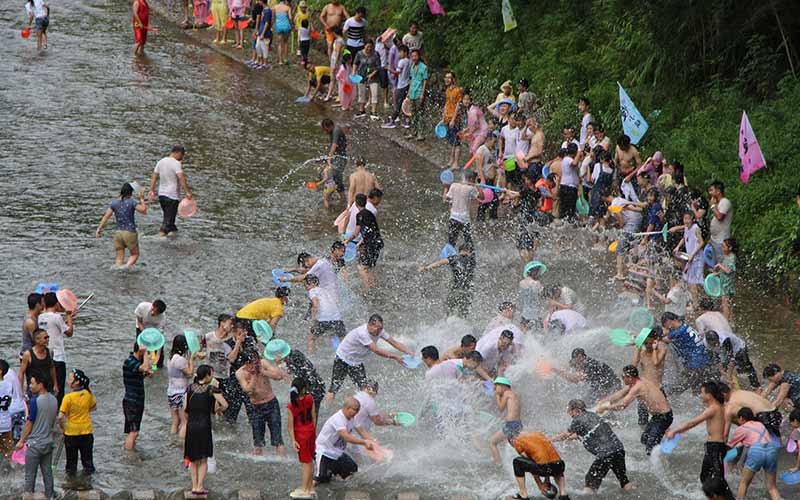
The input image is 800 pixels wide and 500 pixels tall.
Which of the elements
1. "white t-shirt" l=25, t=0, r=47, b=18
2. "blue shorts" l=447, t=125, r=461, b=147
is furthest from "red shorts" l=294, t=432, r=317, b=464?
"white t-shirt" l=25, t=0, r=47, b=18

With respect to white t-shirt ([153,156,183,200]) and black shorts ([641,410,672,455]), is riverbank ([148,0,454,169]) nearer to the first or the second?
white t-shirt ([153,156,183,200])

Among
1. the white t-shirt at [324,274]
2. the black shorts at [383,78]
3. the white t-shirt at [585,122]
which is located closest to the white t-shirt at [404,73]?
the black shorts at [383,78]

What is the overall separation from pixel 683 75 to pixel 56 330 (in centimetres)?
1164

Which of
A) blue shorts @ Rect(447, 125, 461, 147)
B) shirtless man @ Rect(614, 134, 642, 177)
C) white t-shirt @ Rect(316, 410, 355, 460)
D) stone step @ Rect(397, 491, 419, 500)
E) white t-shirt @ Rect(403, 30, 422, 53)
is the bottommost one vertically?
stone step @ Rect(397, 491, 419, 500)

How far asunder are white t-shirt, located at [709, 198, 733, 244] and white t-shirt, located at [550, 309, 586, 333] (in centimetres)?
280

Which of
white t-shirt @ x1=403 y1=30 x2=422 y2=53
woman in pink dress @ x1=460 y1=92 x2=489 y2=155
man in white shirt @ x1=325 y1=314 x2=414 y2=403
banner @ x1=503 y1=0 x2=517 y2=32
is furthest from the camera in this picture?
white t-shirt @ x1=403 y1=30 x2=422 y2=53

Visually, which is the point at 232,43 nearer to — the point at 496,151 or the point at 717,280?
the point at 496,151

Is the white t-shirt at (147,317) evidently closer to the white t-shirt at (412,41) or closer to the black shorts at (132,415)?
the black shorts at (132,415)

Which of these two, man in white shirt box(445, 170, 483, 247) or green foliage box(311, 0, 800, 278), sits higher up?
green foliage box(311, 0, 800, 278)

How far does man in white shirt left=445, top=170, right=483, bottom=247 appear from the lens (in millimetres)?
17859

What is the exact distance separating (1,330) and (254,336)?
3.56 metres

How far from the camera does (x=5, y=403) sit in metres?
12.8

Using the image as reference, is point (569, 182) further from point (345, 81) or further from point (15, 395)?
point (15, 395)

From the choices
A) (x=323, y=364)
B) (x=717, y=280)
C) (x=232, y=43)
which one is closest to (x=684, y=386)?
(x=717, y=280)
